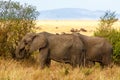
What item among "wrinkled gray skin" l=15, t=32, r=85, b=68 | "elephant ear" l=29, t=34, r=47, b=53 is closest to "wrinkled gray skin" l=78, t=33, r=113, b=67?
"wrinkled gray skin" l=15, t=32, r=85, b=68

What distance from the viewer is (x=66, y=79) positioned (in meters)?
10.4

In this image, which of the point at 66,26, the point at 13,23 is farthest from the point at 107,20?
the point at 66,26

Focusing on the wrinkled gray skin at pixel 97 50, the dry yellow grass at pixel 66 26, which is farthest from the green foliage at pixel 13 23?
the dry yellow grass at pixel 66 26

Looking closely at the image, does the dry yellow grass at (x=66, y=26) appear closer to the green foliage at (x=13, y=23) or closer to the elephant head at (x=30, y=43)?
the green foliage at (x=13, y=23)

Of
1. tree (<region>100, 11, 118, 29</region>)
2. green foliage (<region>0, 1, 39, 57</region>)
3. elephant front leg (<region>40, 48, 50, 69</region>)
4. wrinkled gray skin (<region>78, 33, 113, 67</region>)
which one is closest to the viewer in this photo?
elephant front leg (<region>40, 48, 50, 69</region>)

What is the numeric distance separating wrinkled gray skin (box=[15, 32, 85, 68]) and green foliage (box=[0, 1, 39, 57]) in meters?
2.23

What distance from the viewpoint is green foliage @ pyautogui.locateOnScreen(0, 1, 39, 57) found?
16359mm

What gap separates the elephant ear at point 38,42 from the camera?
45.8 feet

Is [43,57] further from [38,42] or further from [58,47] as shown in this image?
[58,47]

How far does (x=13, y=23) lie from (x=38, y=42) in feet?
9.85

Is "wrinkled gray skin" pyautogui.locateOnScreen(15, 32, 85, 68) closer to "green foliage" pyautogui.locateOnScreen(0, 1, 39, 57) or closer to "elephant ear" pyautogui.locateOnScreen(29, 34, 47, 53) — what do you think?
"elephant ear" pyautogui.locateOnScreen(29, 34, 47, 53)

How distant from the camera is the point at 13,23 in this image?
54.8 ft

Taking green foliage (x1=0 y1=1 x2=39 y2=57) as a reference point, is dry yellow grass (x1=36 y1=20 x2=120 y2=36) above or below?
below

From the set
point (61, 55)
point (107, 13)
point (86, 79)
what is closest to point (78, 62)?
point (61, 55)
